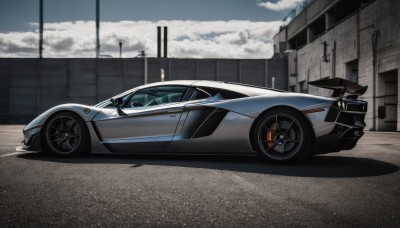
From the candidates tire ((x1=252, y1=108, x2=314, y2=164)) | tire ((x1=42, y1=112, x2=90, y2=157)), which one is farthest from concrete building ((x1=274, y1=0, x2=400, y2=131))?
tire ((x1=42, y1=112, x2=90, y2=157))

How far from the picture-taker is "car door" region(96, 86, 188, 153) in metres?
5.72

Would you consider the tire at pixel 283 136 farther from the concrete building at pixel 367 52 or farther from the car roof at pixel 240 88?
the concrete building at pixel 367 52

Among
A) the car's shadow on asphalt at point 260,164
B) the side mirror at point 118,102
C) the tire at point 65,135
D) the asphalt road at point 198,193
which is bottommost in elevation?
the asphalt road at point 198,193

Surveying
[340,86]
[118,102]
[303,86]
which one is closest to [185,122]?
[118,102]

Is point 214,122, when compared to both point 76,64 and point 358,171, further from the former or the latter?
point 76,64

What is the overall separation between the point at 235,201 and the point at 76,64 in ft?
105

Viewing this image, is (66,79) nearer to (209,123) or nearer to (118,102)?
Answer: (118,102)

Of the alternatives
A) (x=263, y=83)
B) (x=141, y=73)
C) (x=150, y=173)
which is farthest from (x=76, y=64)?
(x=150, y=173)

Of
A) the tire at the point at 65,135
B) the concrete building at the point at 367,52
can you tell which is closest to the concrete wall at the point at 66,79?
the concrete building at the point at 367,52

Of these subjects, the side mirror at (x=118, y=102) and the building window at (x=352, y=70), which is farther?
the building window at (x=352, y=70)

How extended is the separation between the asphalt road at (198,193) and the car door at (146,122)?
1.46 ft

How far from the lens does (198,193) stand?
3.45 m

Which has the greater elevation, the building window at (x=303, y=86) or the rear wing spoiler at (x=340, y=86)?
the building window at (x=303, y=86)

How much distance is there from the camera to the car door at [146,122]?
18.8 ft
